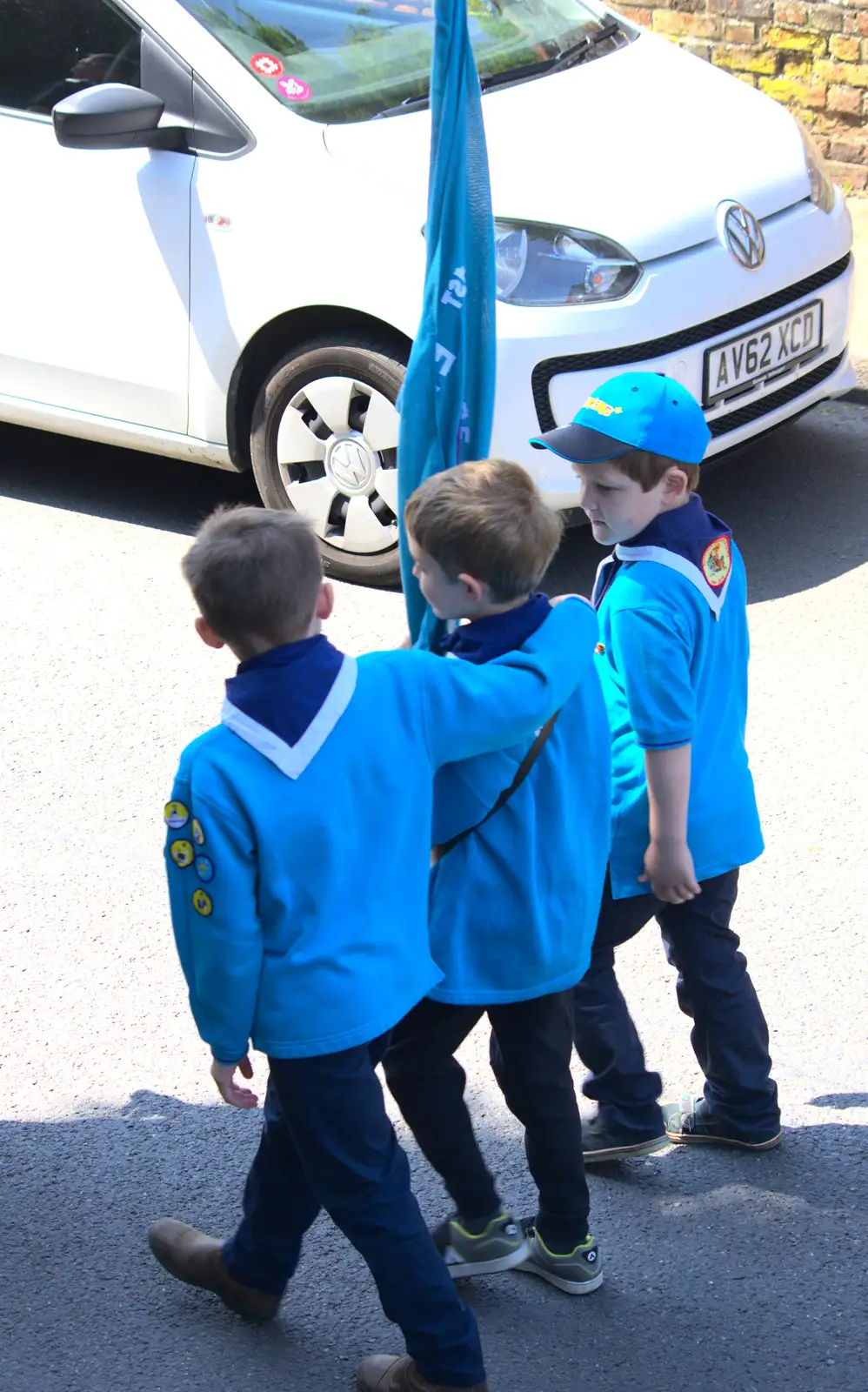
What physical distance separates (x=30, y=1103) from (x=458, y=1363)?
1.16 m

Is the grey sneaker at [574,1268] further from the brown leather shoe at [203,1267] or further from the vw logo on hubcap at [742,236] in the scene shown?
the vw logo on hubcap at [742,236]

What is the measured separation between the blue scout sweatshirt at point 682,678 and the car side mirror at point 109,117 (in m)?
3.16

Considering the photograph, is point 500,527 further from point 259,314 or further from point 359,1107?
point 259,314

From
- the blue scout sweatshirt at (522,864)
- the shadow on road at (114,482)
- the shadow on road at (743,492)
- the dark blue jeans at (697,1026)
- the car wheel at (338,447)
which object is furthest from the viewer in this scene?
the shadow on road at (114,482)

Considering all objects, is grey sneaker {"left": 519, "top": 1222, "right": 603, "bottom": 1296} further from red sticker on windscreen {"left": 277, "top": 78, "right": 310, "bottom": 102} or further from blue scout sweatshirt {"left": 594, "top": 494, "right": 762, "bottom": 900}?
red sticker on windscreen {"left": 277, "top": 78, "right": 310, "bottom": 102}

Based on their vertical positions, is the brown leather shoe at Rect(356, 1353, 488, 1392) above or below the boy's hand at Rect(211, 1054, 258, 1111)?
below

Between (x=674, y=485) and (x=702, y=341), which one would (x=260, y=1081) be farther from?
(x=702, y=341)

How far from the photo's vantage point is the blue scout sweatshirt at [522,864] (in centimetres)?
232

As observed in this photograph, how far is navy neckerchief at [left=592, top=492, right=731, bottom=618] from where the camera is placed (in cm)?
252

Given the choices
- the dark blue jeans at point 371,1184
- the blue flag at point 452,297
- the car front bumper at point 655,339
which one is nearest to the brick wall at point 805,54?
the car front bumper at point 655,339

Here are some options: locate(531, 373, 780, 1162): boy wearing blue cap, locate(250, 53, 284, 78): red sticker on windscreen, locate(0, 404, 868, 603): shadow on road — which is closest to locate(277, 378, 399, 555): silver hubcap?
locate(0, 404, 868, 603): shadow on road

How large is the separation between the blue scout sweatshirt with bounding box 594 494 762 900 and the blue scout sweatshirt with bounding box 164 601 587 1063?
0.28 m

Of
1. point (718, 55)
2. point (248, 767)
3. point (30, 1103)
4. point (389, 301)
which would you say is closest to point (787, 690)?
point (389, 301)

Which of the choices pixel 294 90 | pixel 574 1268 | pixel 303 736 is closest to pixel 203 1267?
pixel 574 1268
